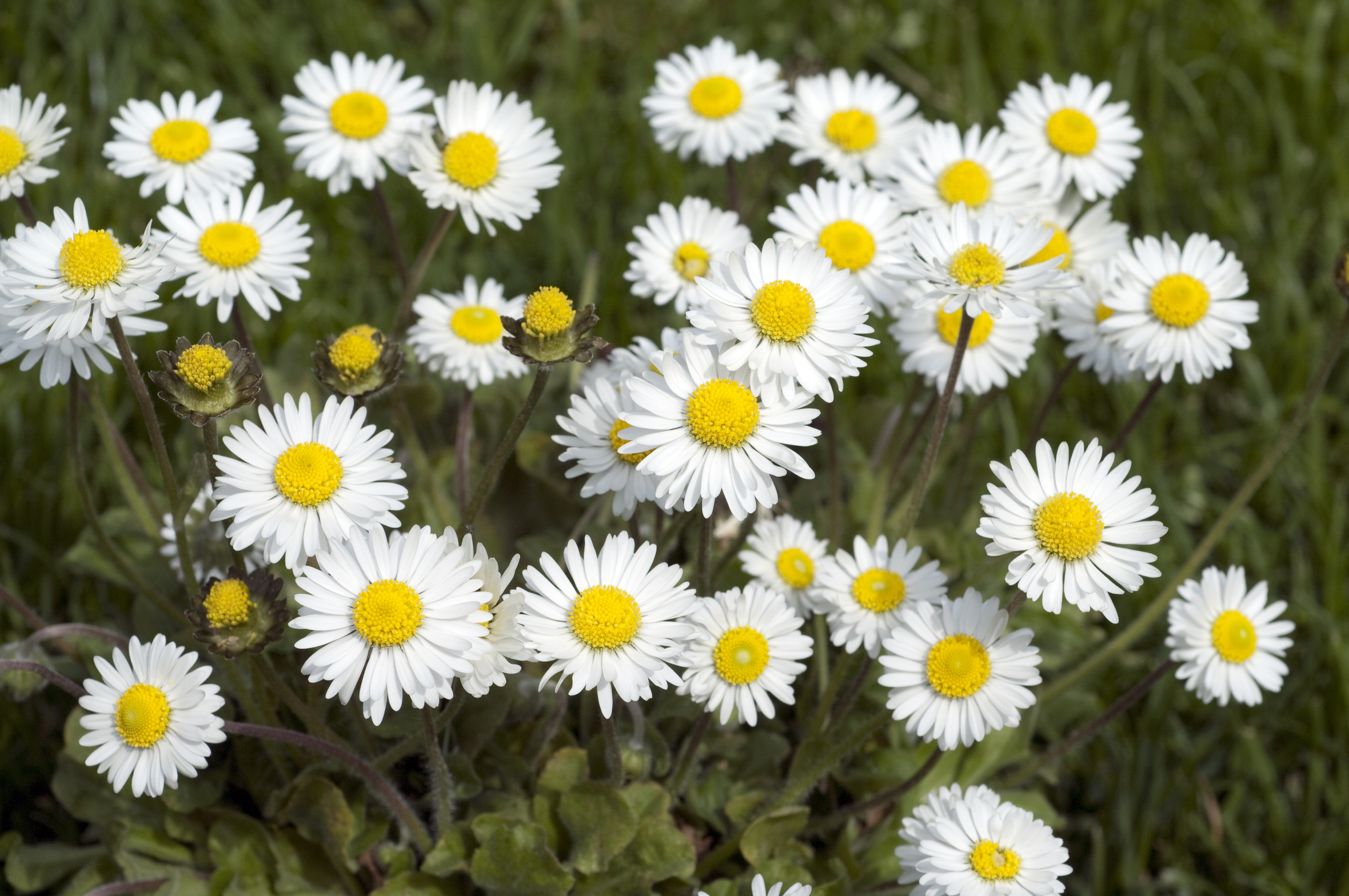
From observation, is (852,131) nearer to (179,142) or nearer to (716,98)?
(716,98)

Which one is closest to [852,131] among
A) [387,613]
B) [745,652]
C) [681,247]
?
[681,247]

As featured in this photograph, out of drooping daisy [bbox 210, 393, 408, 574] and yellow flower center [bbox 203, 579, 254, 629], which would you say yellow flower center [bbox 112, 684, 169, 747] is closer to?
yellow flower center [bbox 203, 579, 254, 629]

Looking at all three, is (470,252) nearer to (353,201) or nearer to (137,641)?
(353,201)

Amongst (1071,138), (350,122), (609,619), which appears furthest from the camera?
(1071,138)

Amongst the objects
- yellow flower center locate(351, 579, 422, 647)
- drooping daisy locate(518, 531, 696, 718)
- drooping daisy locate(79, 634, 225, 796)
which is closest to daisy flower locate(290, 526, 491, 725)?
yellow flower center locate(351, 579, 422, 647)

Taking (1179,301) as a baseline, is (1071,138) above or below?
above

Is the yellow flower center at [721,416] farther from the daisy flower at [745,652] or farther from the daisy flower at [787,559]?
the daisy flower at [787,559]

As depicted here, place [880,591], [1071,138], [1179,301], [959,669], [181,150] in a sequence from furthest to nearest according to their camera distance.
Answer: [1071,138] → [181,150] → [1179,301] → [880,591] → [959,669]
